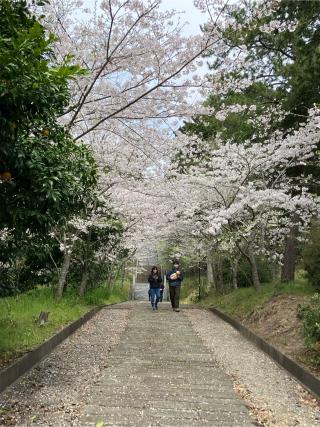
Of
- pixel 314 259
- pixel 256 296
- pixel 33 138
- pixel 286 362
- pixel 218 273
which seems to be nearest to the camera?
pixel 33 138

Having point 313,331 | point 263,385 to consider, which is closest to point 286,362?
point 313,331

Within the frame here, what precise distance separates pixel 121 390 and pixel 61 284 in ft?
25.1

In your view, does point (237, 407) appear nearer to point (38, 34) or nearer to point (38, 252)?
point (38, 252)

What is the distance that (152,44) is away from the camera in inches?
249

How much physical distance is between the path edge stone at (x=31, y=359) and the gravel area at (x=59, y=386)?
79 millimetres

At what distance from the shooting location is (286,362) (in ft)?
22.4

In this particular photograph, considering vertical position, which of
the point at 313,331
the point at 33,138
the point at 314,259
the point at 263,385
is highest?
the point at 33,138

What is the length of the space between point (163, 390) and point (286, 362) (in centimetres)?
251

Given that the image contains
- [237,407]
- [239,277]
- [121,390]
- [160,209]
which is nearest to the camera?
[237,407]

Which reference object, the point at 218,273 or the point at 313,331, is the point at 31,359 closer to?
the point at 313,331

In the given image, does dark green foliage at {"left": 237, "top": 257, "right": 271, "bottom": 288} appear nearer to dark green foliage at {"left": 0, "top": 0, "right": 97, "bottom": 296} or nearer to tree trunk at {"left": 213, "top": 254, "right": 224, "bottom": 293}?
tree trunk at {"left": 213, "top": 254, "right": 224, "bottom": 293}

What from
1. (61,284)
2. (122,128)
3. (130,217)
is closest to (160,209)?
(130,217)

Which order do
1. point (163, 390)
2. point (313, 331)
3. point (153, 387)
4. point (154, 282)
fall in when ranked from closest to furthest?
point (163, 390) → point (153, 387) → point (313, 331) → point (154, 282)

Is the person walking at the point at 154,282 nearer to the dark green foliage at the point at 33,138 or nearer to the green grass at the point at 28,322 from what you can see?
the green grass at the point at 28,322
